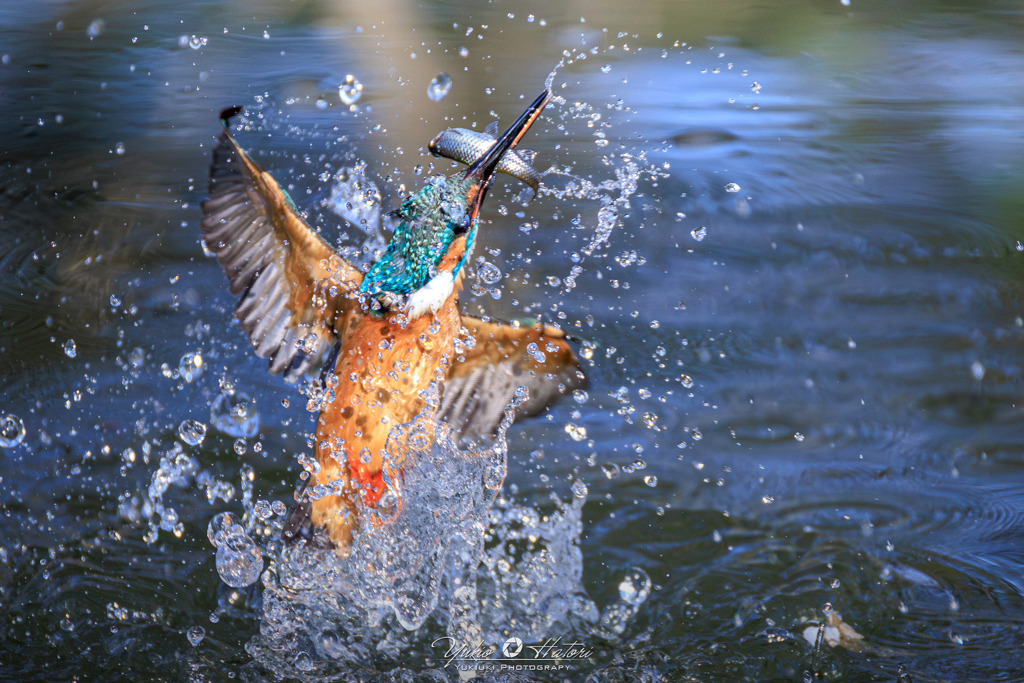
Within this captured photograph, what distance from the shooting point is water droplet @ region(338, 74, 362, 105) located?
2.06 metres

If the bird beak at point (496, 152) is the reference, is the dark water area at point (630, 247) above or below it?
below

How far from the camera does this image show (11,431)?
71.6 inches

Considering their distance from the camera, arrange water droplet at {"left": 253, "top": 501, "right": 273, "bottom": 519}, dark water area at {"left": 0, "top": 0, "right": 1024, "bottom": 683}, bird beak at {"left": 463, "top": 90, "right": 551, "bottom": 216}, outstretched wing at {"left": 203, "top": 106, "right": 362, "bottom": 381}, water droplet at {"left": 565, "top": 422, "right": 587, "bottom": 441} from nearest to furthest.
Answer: bird beak at {"left": 463, "top": 90, "right": 551, "bottom": 216} < outstretched wing at {"left": 203, "top": 106, "right": 362, "bottom": 381} < water droplet at {"left": 253, "top": 501, "right": 273, "bottom": 519} < dark water area at {"left": 0, "top": 0, "right": 1024, "bottom": 683} < water droplet at {"left": 565, "top": 422, "right": 587, "bottom": 441}

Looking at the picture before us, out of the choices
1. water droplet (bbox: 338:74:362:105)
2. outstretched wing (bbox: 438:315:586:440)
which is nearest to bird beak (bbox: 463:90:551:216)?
outstretched wing (bbox: 438:315:586:440)

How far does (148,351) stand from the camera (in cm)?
200

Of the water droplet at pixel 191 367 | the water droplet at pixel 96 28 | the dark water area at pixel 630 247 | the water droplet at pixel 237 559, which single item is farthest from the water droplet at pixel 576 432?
the water droplet at pixel 96 28

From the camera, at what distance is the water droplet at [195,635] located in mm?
1287

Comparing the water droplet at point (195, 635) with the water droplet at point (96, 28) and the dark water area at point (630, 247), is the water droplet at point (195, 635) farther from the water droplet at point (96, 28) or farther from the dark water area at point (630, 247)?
the water droplet at point (96, 28)

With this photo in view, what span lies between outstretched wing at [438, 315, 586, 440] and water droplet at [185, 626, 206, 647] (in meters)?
0.50

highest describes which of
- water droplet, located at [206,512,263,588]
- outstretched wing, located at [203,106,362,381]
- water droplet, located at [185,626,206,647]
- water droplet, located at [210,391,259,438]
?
outstretched wing, located at [203,106,362,381]

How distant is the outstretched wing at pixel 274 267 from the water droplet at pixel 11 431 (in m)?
0.72

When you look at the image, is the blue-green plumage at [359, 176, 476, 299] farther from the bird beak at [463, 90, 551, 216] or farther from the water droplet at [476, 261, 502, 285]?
the water droplet at [476, 261, 502, 285]
